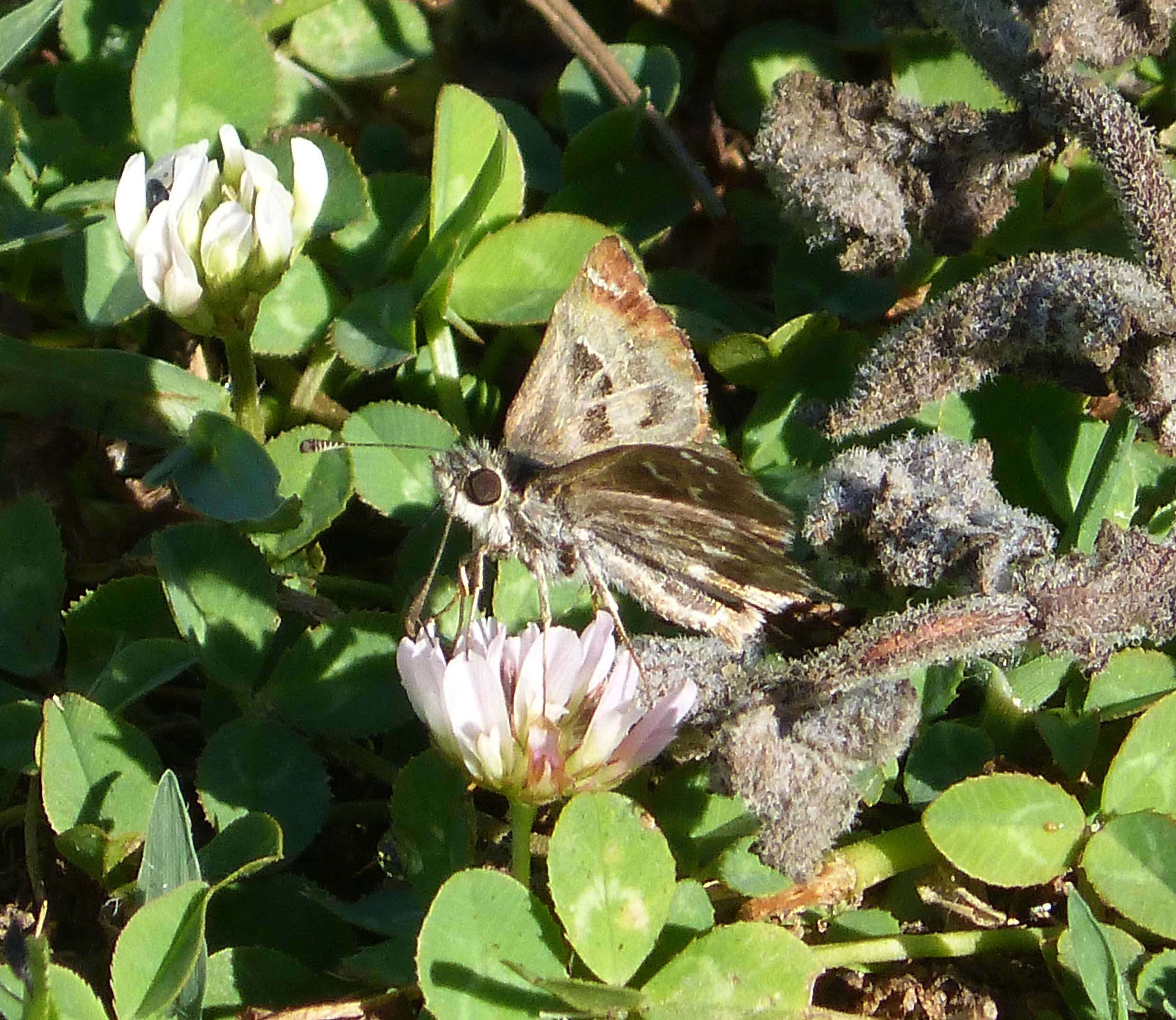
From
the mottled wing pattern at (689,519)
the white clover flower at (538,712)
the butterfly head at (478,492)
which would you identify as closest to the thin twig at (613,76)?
the mottled wing pattern at (689,519)

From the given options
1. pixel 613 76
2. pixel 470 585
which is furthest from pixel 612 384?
pixel 613 76

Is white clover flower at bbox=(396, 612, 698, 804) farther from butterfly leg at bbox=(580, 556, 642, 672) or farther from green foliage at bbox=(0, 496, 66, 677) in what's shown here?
green foliage at bbox=(0, 496, 66, 677)

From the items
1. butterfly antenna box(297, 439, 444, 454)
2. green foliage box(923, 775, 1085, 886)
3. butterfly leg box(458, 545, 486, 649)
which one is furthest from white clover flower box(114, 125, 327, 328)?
green foliage box(923, 775, 1085, 886)

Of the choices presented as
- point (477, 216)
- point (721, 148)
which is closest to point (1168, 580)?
point (477, 216)

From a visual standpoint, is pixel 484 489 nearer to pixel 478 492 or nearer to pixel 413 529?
pixel 478 492

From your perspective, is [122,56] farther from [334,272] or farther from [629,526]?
[629,526]

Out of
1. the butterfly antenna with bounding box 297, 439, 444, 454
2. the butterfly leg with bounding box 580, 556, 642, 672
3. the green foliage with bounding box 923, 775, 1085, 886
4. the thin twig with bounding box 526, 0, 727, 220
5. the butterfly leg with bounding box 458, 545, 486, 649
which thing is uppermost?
the thin twig with bounding box 526, 0, 727, 220
